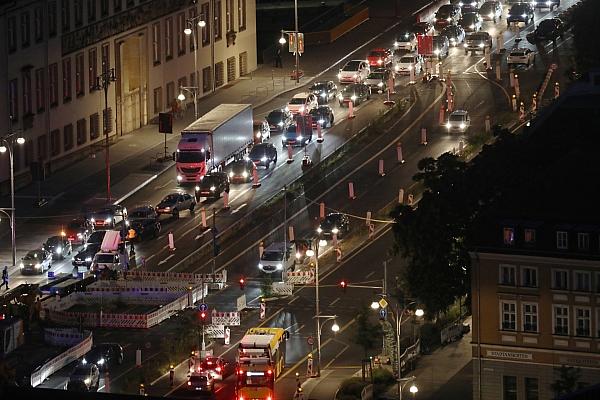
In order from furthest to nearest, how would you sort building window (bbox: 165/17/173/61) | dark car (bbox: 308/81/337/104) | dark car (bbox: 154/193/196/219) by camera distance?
1. building window (bbox: 165/17/173/61)
2. dark car (bbox: 308/81/337/104)
3. dark car (bbox: 154/193/196/219)

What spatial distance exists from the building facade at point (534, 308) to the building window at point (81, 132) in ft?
194

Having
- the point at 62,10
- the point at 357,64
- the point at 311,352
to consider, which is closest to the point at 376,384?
the point at 311,352

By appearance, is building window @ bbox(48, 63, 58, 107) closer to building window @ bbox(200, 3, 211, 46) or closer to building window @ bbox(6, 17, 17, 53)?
building window @ bbox(6, 17, 17, 53)

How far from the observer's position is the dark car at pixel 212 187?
513ft

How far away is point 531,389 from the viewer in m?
116

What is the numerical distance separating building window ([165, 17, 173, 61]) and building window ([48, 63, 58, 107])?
17.0 m

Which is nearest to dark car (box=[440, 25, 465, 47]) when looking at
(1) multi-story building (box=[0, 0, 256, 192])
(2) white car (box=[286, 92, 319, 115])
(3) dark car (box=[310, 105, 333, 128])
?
(1) multi-story building (box=[0, 0, 256, 192])

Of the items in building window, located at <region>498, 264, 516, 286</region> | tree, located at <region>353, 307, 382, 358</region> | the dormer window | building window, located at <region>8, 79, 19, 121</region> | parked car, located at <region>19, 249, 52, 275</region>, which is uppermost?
the dormer window

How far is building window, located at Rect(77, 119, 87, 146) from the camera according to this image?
171875 millimetres

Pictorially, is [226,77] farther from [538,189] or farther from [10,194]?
[538,189]

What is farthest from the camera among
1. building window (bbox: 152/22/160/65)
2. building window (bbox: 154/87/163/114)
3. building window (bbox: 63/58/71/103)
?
building window (bbox: 154/87/163/114)

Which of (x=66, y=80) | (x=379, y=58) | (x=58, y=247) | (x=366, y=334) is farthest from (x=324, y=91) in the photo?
(x=366, y=334)

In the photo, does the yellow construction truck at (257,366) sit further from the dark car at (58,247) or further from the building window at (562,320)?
the dark car at (58,247)

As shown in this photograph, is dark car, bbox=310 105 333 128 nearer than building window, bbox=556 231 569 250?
No
